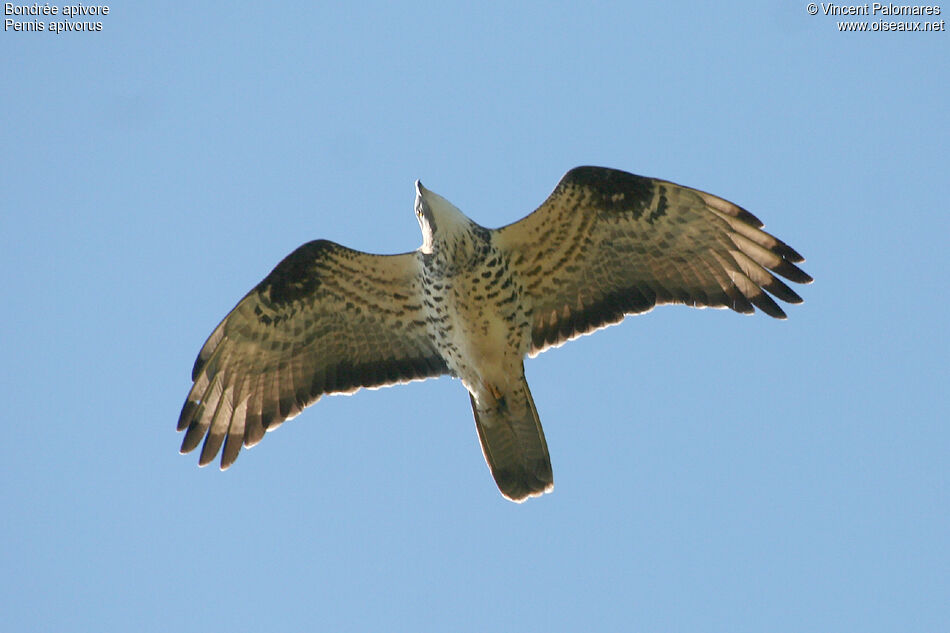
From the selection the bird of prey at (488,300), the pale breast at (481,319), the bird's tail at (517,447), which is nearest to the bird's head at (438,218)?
the bird of prey at (488,300)

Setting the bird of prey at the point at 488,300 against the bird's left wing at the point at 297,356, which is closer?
the bird of prey at the point at 488,300

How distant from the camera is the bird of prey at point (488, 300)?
9773mm

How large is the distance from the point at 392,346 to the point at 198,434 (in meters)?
1.91

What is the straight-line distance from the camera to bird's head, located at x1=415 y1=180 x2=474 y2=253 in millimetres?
9391

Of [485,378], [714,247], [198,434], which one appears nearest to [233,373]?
[198,434]

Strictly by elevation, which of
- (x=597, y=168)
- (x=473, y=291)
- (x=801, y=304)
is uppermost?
(x=597, y=168)

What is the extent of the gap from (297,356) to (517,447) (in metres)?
2.20

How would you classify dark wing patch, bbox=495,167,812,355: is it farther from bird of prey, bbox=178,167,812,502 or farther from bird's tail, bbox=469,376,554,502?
bird's tail, bbox=469,376,554,502

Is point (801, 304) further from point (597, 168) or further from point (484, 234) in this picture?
point (484, 234)

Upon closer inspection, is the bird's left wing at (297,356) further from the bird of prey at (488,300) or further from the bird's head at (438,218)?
the bird's head at (438,218)

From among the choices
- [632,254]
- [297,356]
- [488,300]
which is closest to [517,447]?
[488,300]

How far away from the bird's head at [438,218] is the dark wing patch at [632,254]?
47 centimetres

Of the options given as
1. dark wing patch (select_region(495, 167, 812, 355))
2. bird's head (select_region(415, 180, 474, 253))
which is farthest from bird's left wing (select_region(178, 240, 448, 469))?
dark wing patch (select_region(495, 167, 812, 355))

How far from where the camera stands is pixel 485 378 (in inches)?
390
